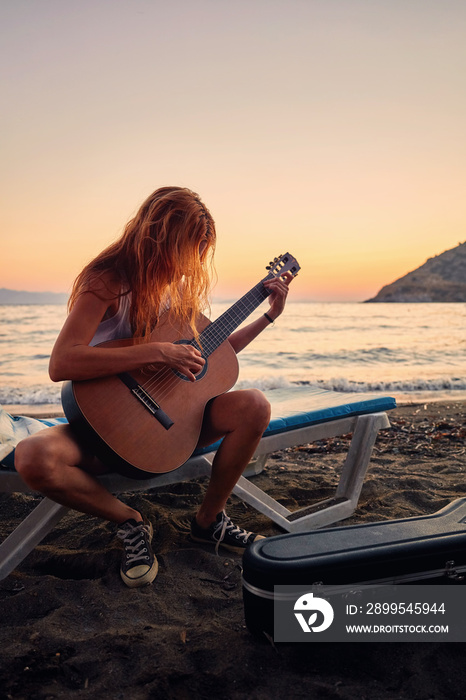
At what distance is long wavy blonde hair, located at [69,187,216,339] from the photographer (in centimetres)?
236

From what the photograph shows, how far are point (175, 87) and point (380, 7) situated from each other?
3.30m

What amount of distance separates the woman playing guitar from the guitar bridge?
0.06 metres

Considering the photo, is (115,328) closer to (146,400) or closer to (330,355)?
(146,400)

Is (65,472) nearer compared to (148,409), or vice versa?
(65,472)

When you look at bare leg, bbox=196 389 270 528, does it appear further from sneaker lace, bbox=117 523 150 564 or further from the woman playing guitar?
sneaker lace, bbox=117 523 150 564

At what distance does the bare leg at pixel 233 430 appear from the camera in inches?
94.2

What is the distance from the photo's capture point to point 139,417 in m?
2.24

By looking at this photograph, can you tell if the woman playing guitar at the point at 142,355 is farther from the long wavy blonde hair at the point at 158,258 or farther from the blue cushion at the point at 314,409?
the blue cushion at the point at 314,409

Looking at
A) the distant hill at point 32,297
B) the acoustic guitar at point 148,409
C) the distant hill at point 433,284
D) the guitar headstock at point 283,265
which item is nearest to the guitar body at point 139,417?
the acoustic guitar at point 148,409

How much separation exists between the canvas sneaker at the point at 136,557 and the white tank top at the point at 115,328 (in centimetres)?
85

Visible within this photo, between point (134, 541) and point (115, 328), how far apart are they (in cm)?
97

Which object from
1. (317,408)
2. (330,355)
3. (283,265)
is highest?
(283,265)

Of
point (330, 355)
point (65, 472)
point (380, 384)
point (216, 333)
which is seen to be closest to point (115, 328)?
point (216, 333)

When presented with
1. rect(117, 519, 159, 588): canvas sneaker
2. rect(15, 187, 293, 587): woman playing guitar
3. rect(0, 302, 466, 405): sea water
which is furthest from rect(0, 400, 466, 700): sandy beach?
rect(0, 302, 466, 405): sea water
